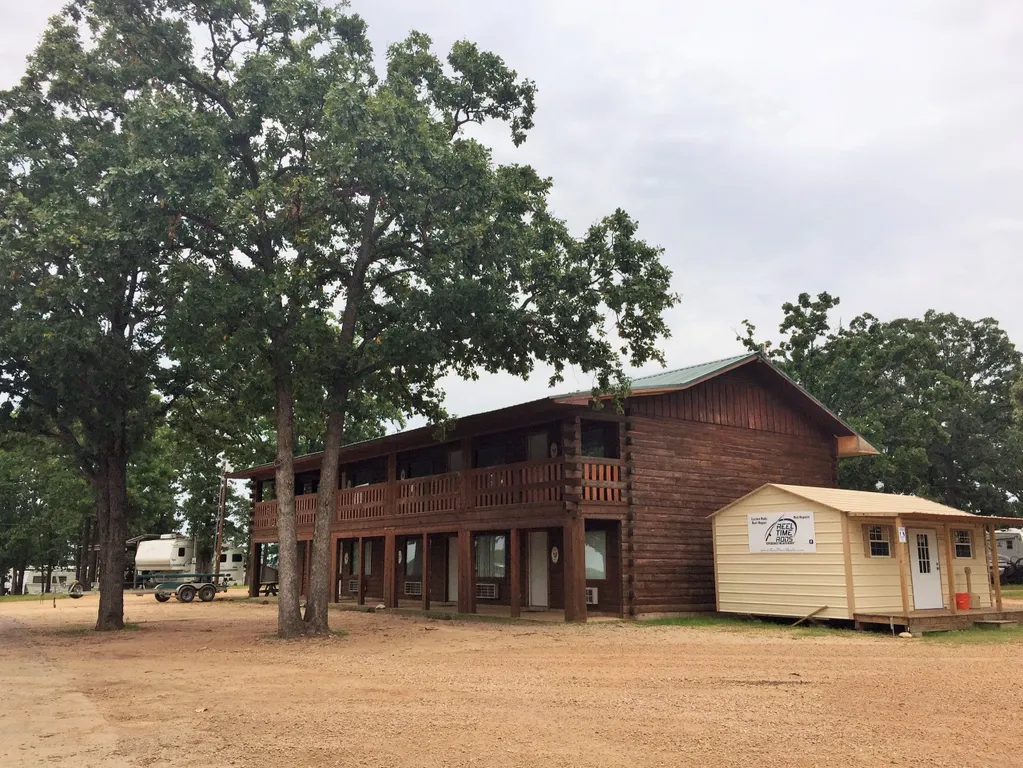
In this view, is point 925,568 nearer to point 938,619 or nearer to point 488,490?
point 938,619

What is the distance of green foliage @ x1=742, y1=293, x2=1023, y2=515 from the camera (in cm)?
3544

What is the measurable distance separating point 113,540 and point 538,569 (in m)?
10.7

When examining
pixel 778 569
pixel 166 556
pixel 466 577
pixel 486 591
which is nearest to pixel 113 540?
pixel 466 577

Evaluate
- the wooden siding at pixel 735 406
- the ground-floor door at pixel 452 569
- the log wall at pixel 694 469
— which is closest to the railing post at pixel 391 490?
the ground-floor door at pixel 452 569

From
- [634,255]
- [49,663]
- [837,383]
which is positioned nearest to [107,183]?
[49,663]

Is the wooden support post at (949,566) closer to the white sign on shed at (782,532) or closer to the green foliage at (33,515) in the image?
the white sign on shed at (782,532)

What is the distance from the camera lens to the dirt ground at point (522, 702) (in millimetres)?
7043

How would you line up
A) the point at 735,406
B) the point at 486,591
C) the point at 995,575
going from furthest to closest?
1. the point at 486,591
2. the point at 735,406
3. the point at 995,575

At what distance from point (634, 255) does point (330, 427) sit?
7.33 metres

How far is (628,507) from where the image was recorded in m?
20.2

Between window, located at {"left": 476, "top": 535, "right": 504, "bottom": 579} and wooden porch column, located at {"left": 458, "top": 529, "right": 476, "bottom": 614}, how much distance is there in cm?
225

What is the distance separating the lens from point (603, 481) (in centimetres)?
1984

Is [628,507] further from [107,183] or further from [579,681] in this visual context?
[107,183]

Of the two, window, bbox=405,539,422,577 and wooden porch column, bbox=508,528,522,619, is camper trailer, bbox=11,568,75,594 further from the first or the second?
wooden porch column, bbox=508,528,522,619
